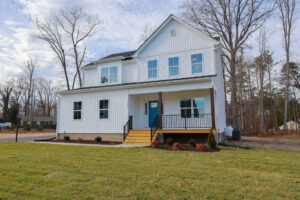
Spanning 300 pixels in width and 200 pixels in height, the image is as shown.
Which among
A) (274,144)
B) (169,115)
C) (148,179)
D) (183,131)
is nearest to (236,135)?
(274,144)

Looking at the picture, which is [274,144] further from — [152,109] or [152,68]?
[152,68]

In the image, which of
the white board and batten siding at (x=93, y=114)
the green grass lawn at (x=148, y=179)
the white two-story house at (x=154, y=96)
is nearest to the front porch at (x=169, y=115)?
the white two-story house at (x=154, y=96)

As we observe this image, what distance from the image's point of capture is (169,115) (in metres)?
11.6

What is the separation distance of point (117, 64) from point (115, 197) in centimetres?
1285

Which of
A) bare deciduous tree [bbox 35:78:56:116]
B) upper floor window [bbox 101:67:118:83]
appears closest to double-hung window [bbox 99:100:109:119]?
upper floor window [bbox 101:67:118:83]

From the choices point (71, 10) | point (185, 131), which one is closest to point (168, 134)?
point (185, 131)

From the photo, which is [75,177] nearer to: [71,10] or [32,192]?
[32,192]

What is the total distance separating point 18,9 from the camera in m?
9.82

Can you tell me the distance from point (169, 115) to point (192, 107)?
6.04ft

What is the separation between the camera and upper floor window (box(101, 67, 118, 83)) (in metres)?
15.3

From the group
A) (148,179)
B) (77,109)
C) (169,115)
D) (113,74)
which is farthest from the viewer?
(113,74)

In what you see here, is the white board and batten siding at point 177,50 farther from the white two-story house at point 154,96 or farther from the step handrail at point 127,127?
the step handrail at point 127,127

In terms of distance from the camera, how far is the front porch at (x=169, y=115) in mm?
11508

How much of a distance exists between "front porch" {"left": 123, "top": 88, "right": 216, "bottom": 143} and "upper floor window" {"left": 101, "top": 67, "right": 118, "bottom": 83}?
2.86 meters
